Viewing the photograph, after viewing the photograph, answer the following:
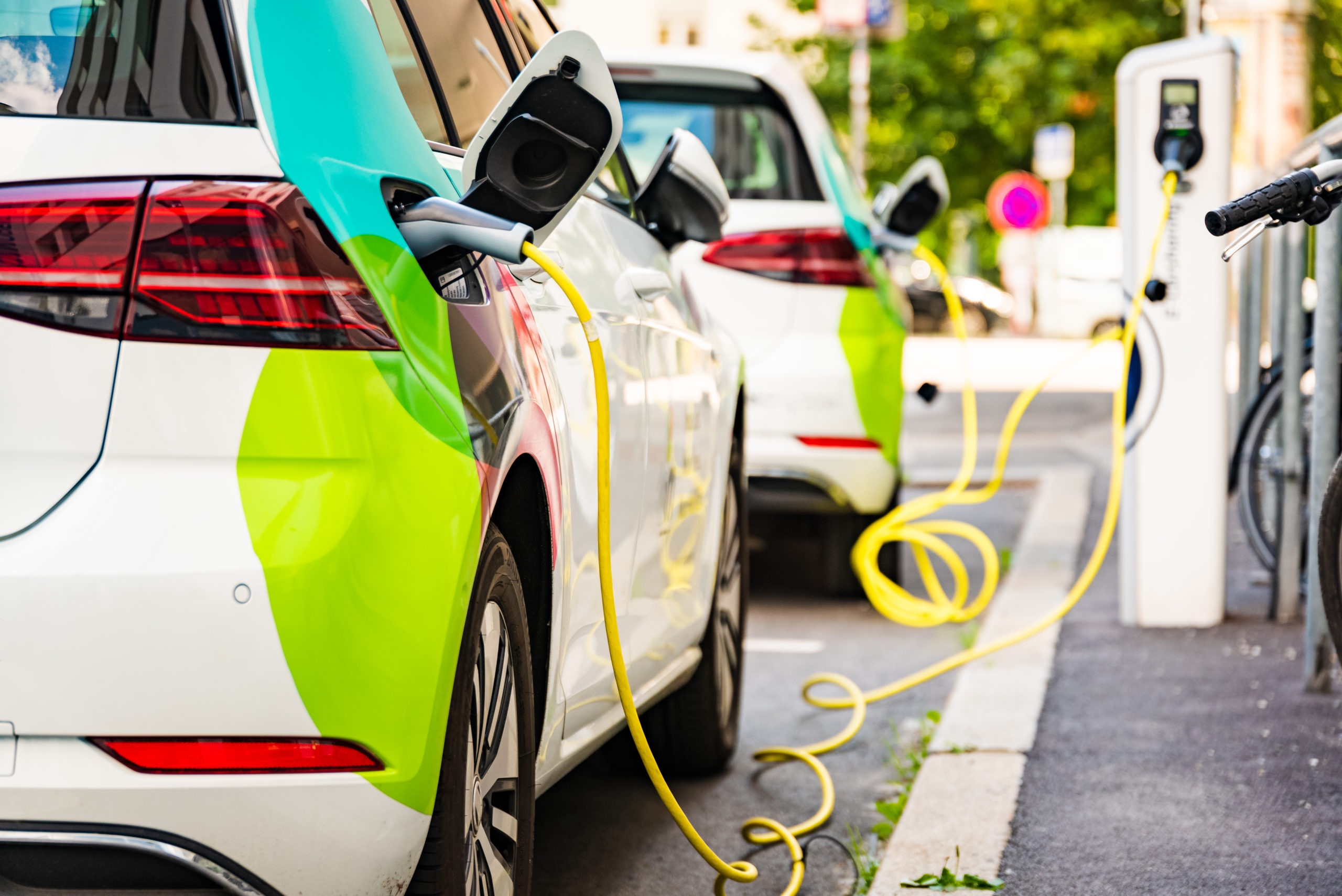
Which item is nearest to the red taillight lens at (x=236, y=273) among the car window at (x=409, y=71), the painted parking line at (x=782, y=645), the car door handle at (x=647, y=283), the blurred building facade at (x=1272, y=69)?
the car window at (x=409, y=71)

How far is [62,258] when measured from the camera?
7.03 ft

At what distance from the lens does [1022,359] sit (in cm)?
2577

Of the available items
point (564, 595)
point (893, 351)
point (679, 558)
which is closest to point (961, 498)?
point (893, 351)

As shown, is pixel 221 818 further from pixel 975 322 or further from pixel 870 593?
pixel 975 322

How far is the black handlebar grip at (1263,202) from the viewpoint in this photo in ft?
10.5

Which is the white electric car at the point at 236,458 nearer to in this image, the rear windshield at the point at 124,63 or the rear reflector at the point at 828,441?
the rear windshield at the point at 124,63

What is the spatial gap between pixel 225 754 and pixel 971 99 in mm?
36420

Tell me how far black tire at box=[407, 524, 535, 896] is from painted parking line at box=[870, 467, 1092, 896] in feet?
3.36

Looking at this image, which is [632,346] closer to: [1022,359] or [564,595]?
[564,595]

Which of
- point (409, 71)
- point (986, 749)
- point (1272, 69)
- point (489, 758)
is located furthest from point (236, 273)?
point (1272, 69)

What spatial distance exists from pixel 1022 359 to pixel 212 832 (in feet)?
79.9

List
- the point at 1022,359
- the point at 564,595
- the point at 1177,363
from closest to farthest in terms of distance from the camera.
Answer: the point at 564,595 → the point at 1177,363 → the point at 1022,359

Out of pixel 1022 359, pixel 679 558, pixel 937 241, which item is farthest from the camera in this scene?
pixel 937 241

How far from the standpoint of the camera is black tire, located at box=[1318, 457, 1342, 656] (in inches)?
153
